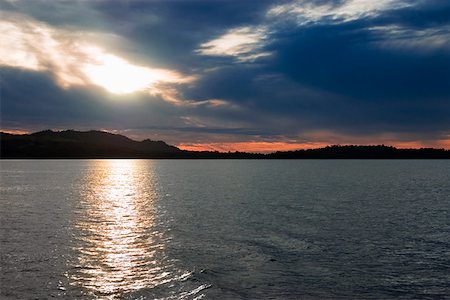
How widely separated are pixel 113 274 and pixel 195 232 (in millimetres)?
15335

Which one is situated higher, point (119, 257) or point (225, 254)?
point (225, 254)

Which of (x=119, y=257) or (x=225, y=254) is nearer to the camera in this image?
(x=119, y=257)

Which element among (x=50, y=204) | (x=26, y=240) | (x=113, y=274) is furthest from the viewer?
(x=50, y=204)

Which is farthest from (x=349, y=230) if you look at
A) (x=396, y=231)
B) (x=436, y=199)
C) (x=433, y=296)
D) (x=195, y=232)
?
(x=436, y=199)

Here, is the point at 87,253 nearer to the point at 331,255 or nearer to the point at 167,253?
the point at 167,253

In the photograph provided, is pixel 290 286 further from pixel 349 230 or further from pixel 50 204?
pixel 50 204

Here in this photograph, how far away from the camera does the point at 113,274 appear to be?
26594 mm

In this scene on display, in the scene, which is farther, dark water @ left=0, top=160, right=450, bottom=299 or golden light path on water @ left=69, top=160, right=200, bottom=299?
golden light path on water @ left=69, top=160, right=200, bottom=299

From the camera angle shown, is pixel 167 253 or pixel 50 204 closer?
pixel 167 253

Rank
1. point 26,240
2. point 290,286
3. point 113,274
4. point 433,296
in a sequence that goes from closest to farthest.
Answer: point 433,296
point 290,286
point 113,274
point 26,240

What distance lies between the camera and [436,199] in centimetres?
7450

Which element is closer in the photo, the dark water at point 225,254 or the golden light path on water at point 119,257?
the dark water at point 225,254

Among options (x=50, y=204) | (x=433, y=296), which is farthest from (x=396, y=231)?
(x=50, y=204)

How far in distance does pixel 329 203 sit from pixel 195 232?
33.7 metres
